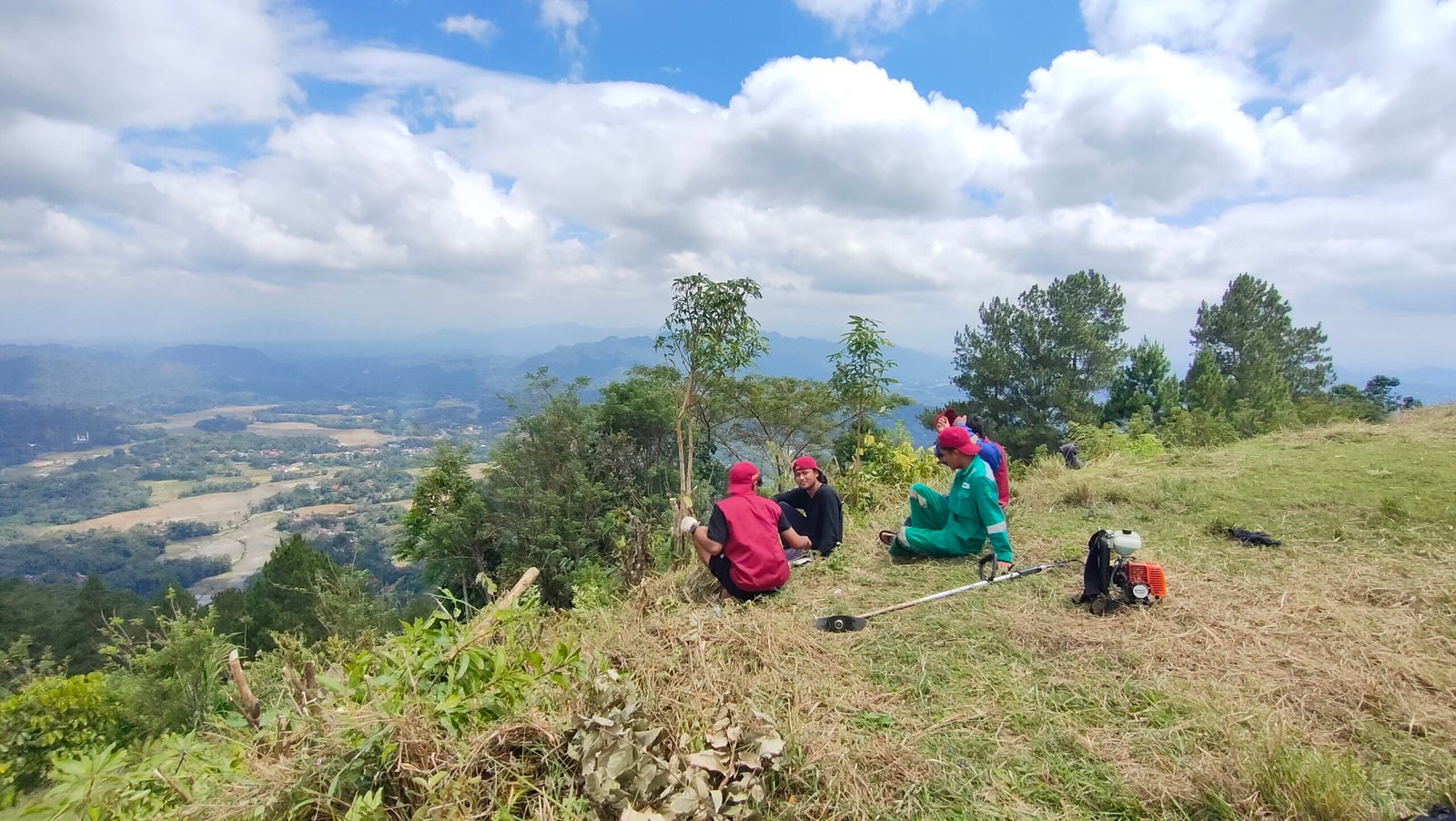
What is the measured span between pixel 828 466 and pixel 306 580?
18212 millimetres

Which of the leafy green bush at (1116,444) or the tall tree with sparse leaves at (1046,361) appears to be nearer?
the leafy green bush at (1116,444)

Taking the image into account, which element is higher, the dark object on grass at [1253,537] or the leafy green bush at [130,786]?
the dark object on grass at [1253,537]

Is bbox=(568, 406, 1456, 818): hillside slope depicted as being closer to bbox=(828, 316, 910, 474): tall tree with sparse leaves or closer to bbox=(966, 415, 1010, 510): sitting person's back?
bbox=(966, 415, 1010, 510): sitting person's back

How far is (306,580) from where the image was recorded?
64.5 ft

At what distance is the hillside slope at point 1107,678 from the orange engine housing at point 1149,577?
0.16m

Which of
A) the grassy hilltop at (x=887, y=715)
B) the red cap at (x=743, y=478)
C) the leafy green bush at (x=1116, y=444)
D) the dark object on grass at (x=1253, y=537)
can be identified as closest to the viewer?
the grassy hilltop at (x=887, y=715)

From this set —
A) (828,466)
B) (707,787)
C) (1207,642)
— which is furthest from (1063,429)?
(707,787)

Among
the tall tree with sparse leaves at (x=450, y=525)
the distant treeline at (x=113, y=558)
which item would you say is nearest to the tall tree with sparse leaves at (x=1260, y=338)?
the tall tree with sparse leaves at (x=450, y=525)

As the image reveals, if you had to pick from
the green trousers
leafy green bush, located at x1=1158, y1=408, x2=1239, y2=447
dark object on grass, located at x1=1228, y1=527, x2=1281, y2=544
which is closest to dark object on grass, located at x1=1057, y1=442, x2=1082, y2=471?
leafy green bush, located at x1=1158, y1=408, x2=1239, y2=447

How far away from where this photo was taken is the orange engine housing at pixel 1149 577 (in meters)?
3.95

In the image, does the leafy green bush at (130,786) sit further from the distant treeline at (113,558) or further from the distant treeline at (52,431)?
the distant treeline at (52,431)

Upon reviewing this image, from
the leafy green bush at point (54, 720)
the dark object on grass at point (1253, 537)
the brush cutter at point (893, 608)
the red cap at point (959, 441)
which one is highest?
the red cap at point (959, 441)

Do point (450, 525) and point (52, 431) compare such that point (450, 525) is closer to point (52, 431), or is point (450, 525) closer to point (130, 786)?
point (130, 786)

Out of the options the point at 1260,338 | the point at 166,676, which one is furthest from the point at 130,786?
the point at 1260,338
